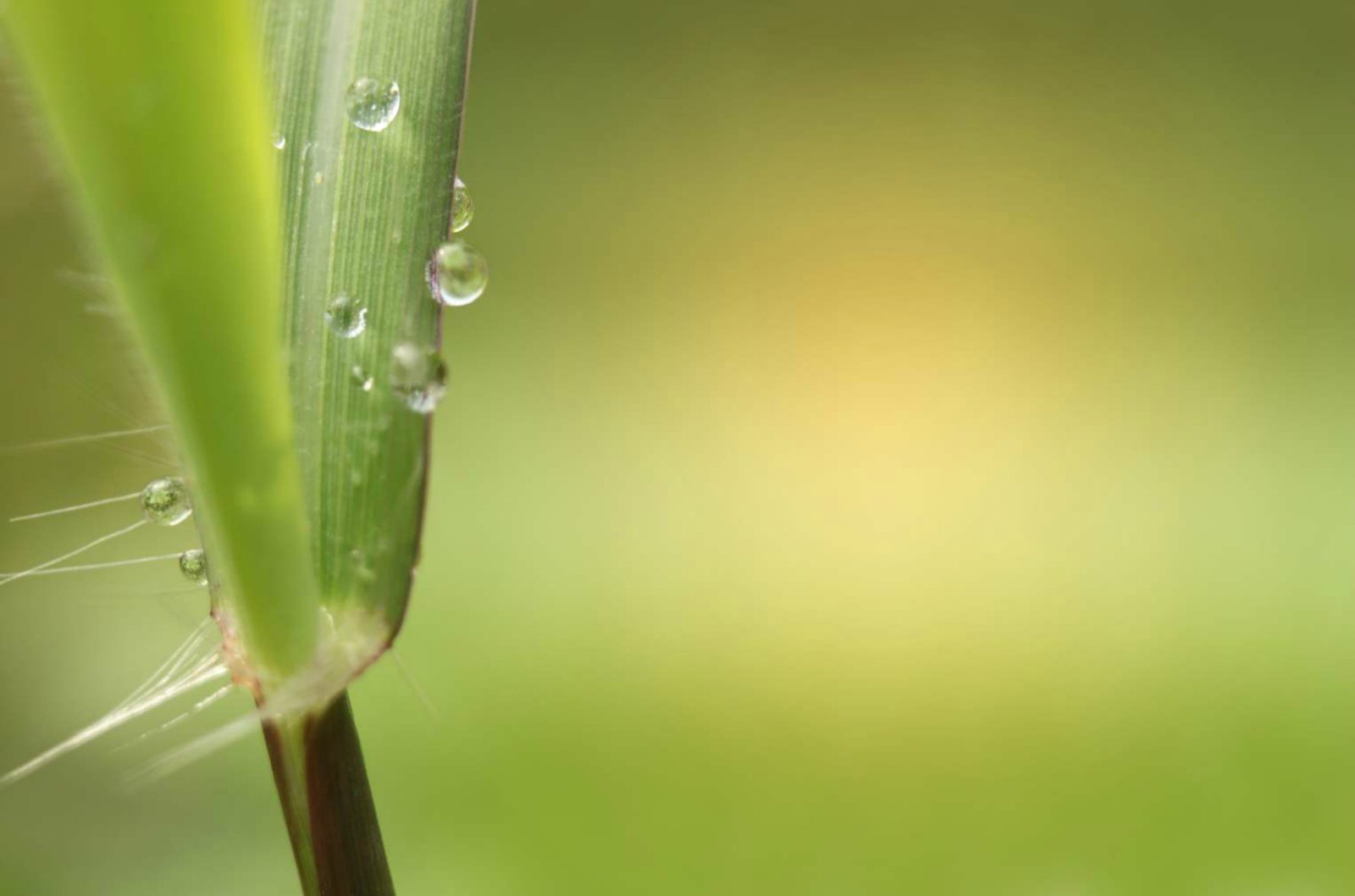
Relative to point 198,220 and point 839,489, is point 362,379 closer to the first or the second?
point 198,220

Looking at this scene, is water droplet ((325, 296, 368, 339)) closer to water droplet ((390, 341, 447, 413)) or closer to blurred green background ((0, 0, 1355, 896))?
water droplet ((390, 341, 447, 413))

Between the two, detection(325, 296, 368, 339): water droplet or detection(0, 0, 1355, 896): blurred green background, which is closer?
detection(325, 296, 368, 339): water droplet

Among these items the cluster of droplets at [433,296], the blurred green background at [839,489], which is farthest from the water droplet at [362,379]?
the blurred green background at [839,489]

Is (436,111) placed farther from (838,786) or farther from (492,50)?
(492,50)

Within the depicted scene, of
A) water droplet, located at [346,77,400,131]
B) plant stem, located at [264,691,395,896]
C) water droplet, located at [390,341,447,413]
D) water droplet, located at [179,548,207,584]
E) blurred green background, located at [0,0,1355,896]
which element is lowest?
blurred green background, located at [0,0,1355,896]

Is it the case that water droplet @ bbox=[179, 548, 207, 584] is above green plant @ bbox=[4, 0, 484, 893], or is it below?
below

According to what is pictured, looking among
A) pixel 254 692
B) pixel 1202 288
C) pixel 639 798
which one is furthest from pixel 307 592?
pixel 1202 288

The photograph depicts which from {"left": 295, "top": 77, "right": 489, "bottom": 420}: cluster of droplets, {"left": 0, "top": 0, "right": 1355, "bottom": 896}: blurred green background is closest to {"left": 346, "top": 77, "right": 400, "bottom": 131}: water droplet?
{"left": 295, "top": 77, "right": 489, "bottom": 420}: cluster of droplets
